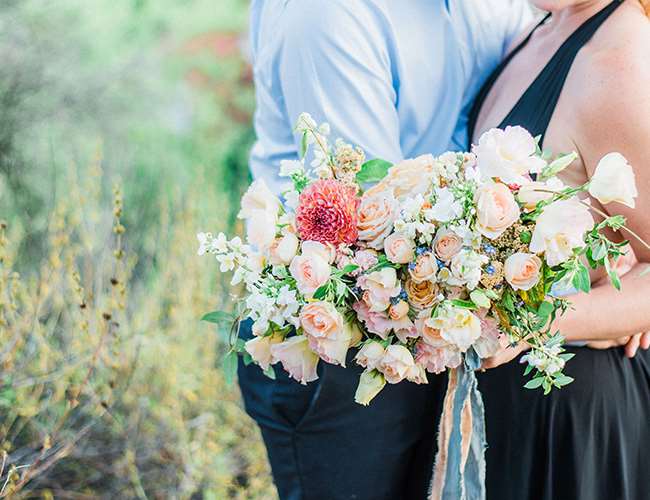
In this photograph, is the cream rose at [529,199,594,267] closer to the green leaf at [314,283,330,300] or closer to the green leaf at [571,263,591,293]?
the green leaf at [571,263,591,293]

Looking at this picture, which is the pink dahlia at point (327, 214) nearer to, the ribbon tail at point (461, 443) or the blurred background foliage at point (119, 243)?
the ribbon tail at point (461, 443)

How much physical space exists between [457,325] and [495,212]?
0.21m

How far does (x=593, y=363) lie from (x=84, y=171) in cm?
368

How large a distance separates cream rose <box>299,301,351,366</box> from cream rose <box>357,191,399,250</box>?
0.48ft

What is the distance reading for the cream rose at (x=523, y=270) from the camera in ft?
4.31

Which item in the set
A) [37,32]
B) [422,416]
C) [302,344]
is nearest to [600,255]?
[302,344]

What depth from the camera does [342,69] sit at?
1.78 m

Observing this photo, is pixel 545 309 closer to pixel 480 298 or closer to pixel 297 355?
pixel 480 298

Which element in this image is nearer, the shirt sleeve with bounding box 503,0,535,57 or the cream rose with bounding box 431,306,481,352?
the cream rose with bounding box 431,306,481,352

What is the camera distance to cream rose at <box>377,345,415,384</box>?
1.41 meters

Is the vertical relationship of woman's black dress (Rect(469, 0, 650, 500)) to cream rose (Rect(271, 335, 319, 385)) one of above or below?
below

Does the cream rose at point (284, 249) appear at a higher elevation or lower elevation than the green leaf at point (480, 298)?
higher

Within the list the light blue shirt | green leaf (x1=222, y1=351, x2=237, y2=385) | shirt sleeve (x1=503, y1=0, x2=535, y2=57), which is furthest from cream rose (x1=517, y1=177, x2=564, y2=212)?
shirt sleeve (x1=503, y1=0, x2=535, y2=57)

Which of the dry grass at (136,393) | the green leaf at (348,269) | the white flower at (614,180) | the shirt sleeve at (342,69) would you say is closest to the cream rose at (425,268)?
the green leaf at (348,269)
